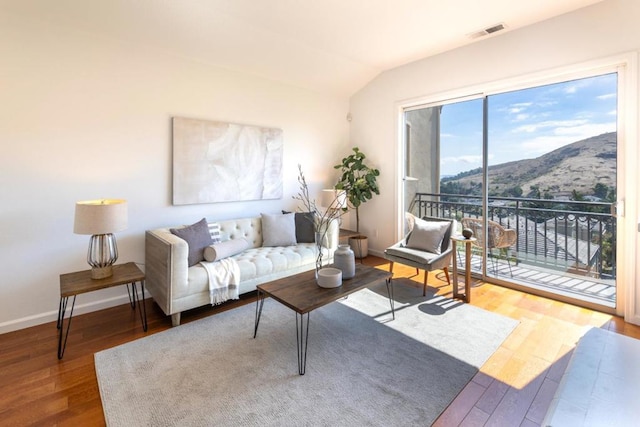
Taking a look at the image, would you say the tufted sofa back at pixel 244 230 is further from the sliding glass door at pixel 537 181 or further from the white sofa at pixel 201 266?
the sliding glass door at pixel 537 181

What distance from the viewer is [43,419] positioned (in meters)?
1.73

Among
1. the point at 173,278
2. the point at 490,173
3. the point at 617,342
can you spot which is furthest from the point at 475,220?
the point at 173,278

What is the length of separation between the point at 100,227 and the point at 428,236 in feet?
10.6

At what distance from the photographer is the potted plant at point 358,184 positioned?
483 centimetres

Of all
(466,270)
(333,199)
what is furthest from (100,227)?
(466,270)

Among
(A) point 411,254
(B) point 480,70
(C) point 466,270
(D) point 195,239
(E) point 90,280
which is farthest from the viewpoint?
(B) point 480,70

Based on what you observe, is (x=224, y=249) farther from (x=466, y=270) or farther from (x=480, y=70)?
(x=480, y=70)

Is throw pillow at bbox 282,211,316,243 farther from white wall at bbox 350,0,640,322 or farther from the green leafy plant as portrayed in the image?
white wall at bbox 350,0,640,322

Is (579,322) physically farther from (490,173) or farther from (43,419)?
(43,419)

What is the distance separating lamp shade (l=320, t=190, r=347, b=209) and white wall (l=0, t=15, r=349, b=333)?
1.46 metres

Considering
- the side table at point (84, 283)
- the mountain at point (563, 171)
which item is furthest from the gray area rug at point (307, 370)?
the mountain at point (563, 171)

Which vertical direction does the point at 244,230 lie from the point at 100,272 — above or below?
above

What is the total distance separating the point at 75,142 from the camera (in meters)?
2.87

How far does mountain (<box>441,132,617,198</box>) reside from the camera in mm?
3061
